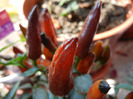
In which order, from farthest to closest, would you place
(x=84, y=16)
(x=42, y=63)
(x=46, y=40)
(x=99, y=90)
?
(x=84, y=16) < (x=42, y=63) < (x=46, y=40) < (x=99, y=90)

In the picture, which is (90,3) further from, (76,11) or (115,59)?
(115,59)

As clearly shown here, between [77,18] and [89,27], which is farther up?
[89,27]

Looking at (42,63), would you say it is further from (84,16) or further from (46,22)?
(84,16)

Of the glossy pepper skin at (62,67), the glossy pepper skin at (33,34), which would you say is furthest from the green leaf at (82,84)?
the glossy pepper skin at (33,34)

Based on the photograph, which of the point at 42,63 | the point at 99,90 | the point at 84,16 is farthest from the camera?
the point at 84,16

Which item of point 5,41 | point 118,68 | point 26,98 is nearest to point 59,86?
point 26,98

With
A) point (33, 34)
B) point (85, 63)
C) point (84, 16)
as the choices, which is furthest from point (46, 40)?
point (84, 16)

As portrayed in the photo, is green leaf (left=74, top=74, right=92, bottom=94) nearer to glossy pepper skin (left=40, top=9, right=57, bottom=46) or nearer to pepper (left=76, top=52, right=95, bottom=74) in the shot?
pepper (left=76, top=52, right=95, bottom=74)
